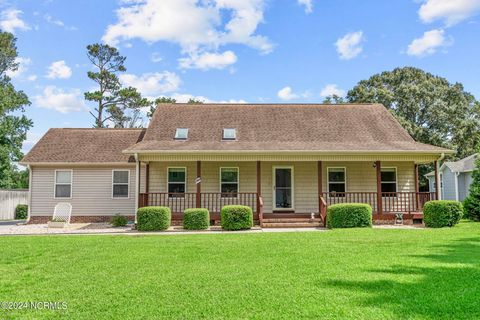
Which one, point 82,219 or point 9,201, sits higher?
point 9,201

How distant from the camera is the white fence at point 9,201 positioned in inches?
836

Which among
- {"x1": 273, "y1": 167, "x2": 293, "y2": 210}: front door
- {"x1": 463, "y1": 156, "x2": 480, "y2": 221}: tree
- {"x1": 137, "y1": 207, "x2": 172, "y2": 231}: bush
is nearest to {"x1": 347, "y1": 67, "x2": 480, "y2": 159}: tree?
{"x1": 463, "y1": 156, "x2": 480, "y2": 221}: tree

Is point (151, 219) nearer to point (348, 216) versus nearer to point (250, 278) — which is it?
point (348, 216)

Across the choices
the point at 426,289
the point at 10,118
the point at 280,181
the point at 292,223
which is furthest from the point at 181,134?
the point at 10,118

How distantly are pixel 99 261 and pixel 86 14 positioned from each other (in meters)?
12.0

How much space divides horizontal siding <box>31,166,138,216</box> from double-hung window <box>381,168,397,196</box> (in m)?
11.2

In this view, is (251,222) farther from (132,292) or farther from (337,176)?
(132,292)

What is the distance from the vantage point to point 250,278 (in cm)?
570

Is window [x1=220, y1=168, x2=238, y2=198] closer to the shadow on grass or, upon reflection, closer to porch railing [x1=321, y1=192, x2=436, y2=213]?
porch railing [x1=321, y1=192, x2=436, y2=213]

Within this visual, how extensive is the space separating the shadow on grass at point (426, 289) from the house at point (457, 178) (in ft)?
64.8

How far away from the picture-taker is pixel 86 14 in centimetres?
1549

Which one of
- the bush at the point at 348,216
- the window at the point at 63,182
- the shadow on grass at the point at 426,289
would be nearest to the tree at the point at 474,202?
the bush at the point at 348,216

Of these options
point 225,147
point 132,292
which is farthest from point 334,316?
point 225,147

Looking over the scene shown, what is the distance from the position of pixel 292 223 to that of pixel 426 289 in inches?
367
